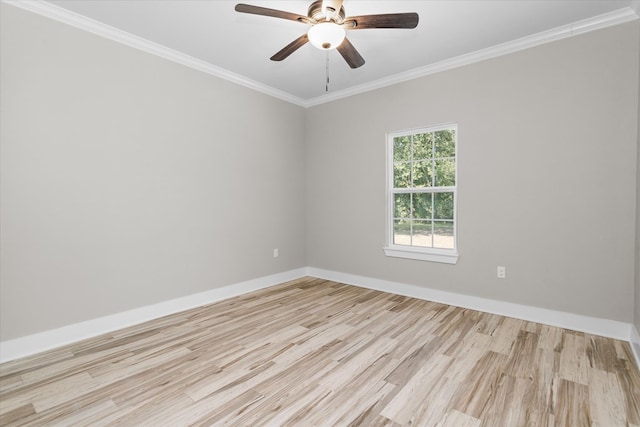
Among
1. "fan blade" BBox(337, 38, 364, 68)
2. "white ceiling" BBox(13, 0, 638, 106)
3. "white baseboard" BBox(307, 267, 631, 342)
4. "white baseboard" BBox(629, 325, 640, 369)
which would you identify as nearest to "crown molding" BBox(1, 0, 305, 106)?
"white ceiling" BBox(13, 0, 638, 106)

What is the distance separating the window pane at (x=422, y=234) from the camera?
3828mm

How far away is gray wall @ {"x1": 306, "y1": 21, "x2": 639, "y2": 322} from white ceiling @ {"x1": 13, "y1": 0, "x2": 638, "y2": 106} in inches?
7.1

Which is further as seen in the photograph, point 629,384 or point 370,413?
point 629,384

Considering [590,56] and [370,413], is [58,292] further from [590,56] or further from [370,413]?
[590,56]

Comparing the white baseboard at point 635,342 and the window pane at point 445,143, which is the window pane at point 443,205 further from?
the white baseboard at point 635,342

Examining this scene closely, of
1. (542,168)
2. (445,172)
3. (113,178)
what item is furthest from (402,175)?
(113,178)

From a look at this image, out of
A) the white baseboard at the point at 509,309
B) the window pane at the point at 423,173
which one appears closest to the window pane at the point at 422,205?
the window pane at the point at 423,173

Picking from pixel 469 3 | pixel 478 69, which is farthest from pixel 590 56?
pixel 469 3

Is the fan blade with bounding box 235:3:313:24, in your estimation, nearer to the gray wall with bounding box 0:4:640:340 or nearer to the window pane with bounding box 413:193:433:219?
the gray wall with bounding box 0:4:640:340

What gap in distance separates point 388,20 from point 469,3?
91cm

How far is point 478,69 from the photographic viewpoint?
3361 mm

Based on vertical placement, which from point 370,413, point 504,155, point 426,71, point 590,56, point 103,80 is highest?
point 426,71

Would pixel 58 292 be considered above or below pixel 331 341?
above

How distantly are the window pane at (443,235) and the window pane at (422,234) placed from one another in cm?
6
